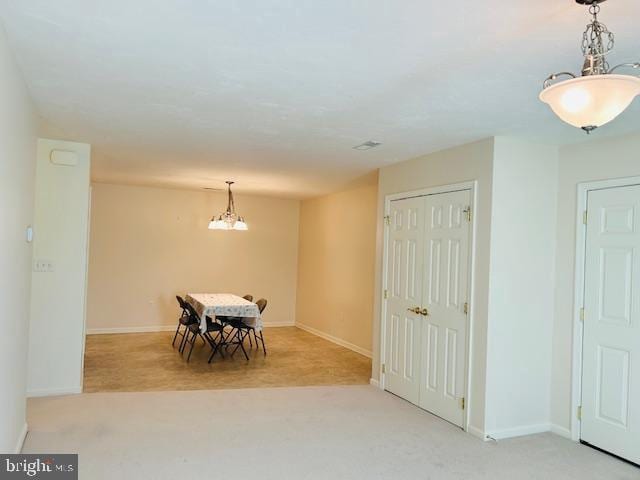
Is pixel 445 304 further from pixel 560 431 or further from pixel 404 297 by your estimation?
pixel 560 431

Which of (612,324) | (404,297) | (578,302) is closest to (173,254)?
(404,297)

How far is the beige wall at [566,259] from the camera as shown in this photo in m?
3.64

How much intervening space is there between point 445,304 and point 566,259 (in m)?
1.07

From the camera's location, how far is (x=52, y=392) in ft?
14.0

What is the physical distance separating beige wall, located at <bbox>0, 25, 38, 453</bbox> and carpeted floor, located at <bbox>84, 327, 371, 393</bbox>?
1.71m

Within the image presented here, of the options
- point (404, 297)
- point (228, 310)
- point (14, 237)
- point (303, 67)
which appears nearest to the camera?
point (303, 67)

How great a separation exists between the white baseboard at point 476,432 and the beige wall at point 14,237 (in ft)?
10.7

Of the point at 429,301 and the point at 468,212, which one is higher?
the point at 468,212

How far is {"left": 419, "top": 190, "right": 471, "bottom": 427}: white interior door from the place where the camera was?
3.85 meters

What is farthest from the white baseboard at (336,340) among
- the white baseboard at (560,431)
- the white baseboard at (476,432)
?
the white baseboard at (560,431)

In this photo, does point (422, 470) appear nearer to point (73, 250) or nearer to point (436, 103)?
point (436, 103)

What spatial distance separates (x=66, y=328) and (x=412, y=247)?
137 inches

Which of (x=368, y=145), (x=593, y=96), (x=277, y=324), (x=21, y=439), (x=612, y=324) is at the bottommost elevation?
(x=277, y=324)

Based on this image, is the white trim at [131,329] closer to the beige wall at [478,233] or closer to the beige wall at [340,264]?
the beige wall at [340,264]
